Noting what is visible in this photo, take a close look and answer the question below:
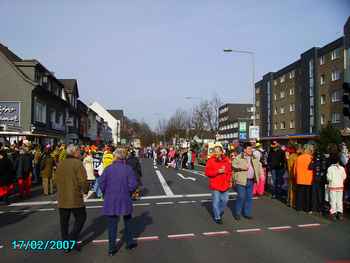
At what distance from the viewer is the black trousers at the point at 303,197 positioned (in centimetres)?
1082

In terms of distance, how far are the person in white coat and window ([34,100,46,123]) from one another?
98.2ft

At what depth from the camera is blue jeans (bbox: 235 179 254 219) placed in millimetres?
10023

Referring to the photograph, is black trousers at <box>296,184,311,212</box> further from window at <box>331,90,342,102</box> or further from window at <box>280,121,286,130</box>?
window at <box>280,121,286,130</box>

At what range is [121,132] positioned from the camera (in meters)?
114

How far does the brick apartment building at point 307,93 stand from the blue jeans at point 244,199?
36710 mm

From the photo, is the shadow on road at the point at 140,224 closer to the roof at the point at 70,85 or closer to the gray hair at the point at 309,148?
the gray hair at the point at 309,148

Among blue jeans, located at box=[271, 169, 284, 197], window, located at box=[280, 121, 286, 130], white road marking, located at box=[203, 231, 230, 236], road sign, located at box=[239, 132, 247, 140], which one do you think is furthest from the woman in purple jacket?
window, located at box=[280, 121, 286, 130]

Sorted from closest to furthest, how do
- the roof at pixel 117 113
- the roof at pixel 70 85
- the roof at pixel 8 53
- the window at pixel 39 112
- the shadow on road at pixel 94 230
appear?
1. the shadow on road at pixel 94 230
2. the roof at pixel 8 53
3. the window at pixel 39 112
4. the roof at pixel 70 85
5. the roof at pixel 117 113

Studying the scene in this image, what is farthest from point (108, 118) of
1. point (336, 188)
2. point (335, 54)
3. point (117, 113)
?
point (336, 188)

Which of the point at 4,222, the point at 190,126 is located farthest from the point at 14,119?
the point at 190,126

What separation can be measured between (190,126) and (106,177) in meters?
60.1

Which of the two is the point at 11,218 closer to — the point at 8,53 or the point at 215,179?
the point at 215,179

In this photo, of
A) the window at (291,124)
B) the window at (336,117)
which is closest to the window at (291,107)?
the window at (291,124)

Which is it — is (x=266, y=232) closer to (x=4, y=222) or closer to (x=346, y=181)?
(x=346, y=181)
